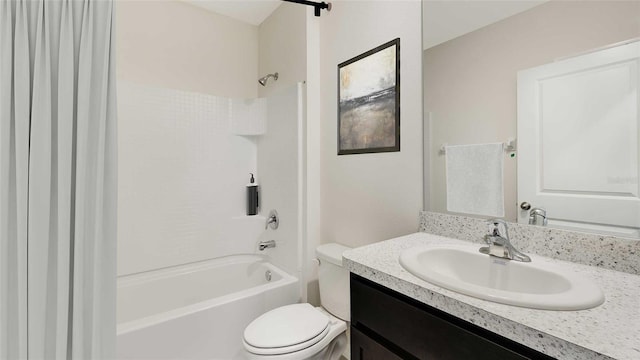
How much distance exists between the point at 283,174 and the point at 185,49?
1247 millimetres

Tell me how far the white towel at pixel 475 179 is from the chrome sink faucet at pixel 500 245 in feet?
0.35

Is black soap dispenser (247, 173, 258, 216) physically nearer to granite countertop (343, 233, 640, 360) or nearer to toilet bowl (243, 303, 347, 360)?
toilet bowl (243, 303, 347, 360)

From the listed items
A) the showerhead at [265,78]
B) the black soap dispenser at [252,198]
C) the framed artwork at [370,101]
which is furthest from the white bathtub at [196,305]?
the showerhead at [265,78]

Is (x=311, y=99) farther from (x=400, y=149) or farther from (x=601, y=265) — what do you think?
(x=601, y=265)

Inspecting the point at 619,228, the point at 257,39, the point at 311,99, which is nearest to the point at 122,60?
the point at 257,39

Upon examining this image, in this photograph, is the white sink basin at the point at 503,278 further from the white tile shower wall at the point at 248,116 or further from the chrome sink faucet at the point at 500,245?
Result: the white tile shower wall at the point at 248,116

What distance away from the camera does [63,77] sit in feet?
1.89

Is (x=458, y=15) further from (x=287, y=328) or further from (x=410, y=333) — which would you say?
(x=287, y=328)

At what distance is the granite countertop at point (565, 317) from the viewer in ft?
1.51

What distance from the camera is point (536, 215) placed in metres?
0.93

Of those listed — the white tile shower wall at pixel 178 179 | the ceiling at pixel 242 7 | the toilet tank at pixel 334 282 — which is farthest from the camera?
the ceiling at pixel 242 7

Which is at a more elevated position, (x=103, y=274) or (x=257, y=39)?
(x=257, y=39)

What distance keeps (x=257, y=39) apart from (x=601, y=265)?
265cm

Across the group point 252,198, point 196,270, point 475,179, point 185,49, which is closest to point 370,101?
point 475,179
